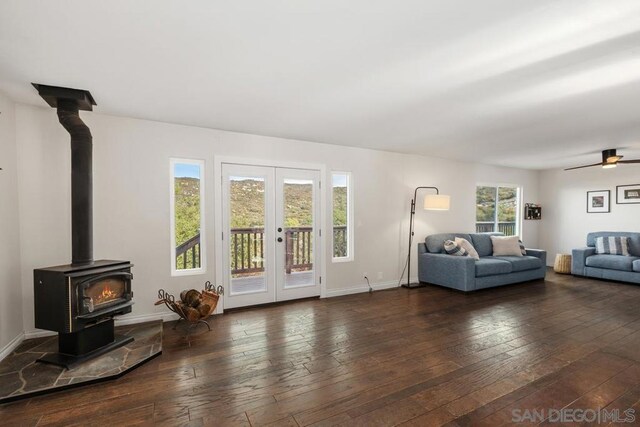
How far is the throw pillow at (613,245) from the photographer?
225 inches

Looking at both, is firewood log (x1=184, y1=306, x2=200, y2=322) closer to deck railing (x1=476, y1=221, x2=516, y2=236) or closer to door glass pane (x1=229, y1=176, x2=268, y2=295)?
door glass pane (x1=229, y1=176, x2=268, y2=295)

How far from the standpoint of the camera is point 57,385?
7.14ft

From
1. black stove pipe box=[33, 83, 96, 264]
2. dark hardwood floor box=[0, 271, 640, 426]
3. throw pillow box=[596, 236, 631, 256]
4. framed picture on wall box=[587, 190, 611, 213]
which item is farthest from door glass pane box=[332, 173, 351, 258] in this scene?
framed picture on wall box=[587, 190, 611, 213]

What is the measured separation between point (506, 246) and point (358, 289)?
3160mm

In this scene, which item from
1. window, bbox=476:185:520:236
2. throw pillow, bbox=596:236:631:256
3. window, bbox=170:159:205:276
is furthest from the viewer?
window, bbox=476:185:520:236

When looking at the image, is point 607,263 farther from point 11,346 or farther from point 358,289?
point 11,346

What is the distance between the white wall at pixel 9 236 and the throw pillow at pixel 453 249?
566cm

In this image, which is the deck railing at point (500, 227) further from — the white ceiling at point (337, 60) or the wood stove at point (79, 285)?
the wood stove at point (79, 285)

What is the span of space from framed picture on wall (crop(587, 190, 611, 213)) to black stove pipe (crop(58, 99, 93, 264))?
29.4 ft

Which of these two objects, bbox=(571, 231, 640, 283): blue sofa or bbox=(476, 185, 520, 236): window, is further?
bbox=(476, 185, 520, 236): window

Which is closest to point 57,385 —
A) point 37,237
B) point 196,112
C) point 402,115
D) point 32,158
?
point 37,237

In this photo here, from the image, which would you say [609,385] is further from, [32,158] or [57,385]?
[32,158]

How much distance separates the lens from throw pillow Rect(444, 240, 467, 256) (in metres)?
5.21

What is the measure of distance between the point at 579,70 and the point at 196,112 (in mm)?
3422
